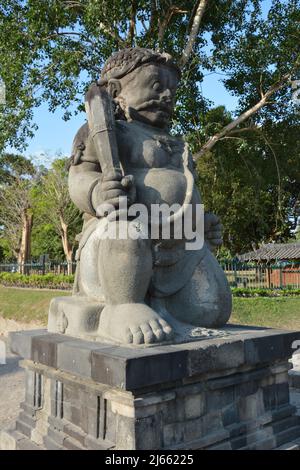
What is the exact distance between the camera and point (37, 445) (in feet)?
9.53

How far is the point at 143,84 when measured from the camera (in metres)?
3.48

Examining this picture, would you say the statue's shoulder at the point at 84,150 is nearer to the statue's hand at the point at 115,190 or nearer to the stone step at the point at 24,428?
the statue's hand at the point at 115,190

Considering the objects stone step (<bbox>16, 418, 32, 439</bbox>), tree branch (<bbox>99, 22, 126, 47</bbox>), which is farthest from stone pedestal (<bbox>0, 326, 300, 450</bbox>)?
tree branch (<bbox>99, 22, 126, 47</bbox>)

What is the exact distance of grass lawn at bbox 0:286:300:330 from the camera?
10.3 m

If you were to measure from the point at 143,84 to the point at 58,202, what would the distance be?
21.9 meters

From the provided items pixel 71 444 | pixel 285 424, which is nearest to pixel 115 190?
pixel 71 444

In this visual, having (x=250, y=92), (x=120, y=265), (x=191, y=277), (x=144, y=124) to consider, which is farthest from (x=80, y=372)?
(x=250, y=92)

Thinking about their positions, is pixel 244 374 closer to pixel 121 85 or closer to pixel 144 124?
pixel 144 124

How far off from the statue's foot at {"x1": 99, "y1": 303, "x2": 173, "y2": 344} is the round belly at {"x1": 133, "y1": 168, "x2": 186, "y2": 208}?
0.78 metres

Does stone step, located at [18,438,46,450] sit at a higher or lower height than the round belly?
lower

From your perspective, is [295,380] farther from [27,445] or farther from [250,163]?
[250,163]

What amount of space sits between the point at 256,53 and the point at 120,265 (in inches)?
443

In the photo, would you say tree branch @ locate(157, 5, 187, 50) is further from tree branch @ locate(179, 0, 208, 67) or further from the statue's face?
the statue's face
